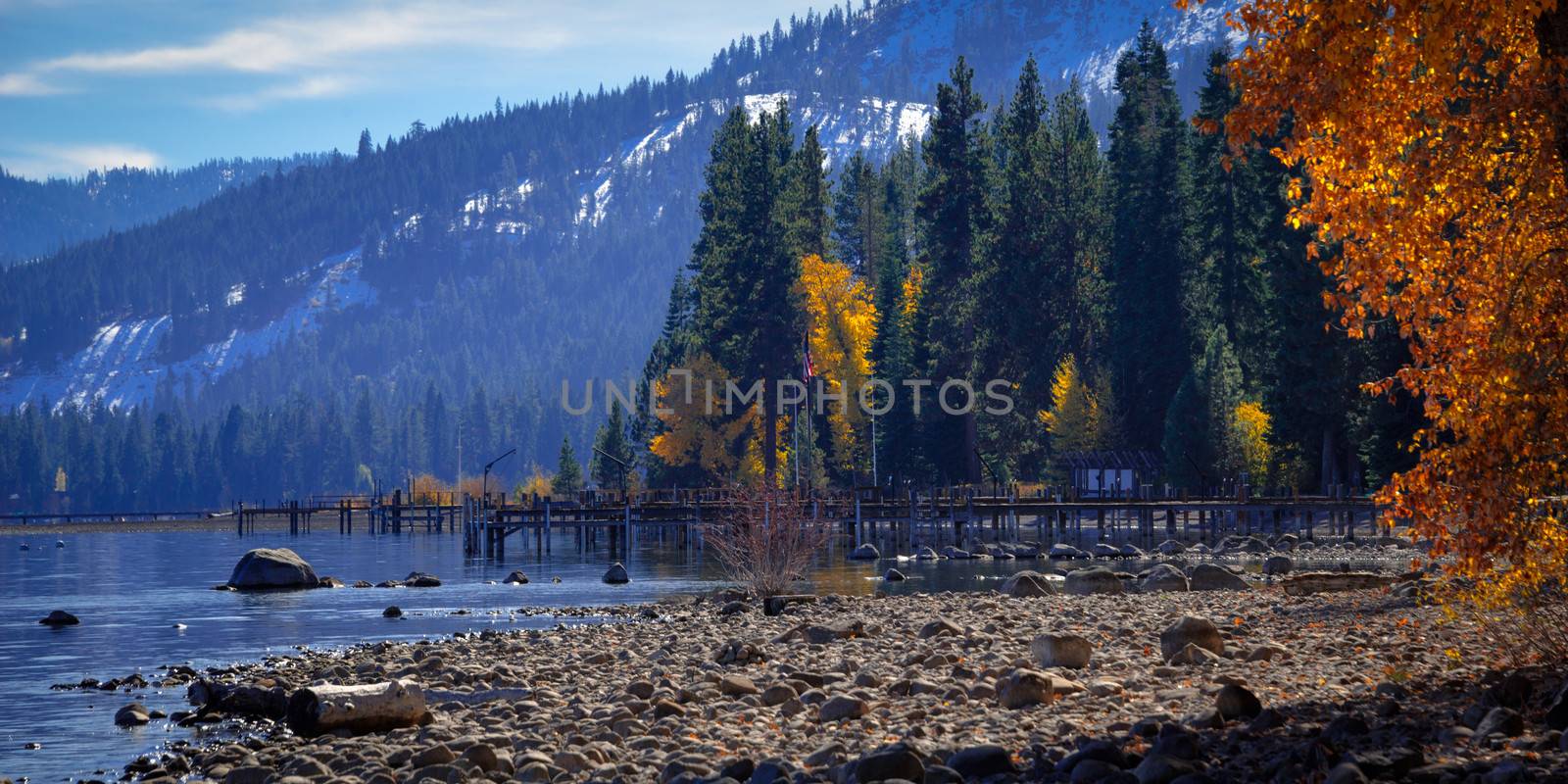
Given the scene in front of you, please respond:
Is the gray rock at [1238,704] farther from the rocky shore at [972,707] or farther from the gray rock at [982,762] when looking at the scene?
the gray rock at [982,762]

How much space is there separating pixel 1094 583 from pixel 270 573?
2590 cm

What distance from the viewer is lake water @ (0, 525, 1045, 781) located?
1795cm

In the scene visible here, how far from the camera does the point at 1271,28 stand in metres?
11.2

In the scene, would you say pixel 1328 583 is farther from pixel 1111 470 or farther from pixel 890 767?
pixel 1111 470

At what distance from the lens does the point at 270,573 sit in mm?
44562

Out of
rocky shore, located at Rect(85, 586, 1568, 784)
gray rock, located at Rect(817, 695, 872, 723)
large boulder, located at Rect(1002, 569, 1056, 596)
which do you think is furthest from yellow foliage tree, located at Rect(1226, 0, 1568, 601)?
large boulder, located at Rect(1002, 569, 1056, 596)

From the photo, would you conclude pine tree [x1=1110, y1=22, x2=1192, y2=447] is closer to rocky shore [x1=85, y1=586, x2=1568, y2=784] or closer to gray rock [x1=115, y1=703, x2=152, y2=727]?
rocky shore [x1=85, y1=586, x2=1568, y2=784]

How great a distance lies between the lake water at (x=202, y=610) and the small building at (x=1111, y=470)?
58.4ft

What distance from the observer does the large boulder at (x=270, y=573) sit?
44.3m

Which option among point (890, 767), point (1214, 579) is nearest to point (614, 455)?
point (1214, 579)

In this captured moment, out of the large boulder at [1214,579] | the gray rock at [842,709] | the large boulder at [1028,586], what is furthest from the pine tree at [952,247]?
the gray rock at [842,709]

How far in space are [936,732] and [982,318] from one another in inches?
2587

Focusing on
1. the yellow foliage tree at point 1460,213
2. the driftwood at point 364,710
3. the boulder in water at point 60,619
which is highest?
the yellow foliage tree at point 1460,213

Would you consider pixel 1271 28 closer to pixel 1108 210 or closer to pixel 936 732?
pixel 936 732
